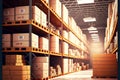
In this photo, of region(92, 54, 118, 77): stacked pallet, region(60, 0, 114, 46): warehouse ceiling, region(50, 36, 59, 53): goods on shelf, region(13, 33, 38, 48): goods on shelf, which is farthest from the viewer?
region(60, 0, 114, 46): warehouse ceiling

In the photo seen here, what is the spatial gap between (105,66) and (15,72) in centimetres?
436

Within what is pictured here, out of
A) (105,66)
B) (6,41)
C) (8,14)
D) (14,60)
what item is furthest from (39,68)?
(105,66)

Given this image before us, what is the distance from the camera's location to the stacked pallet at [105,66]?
8.92 m

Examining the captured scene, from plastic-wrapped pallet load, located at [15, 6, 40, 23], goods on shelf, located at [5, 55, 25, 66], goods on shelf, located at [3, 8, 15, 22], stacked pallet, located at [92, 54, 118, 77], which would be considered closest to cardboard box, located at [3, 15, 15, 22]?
goods on shelf, located at [3, 8, 15, 22]

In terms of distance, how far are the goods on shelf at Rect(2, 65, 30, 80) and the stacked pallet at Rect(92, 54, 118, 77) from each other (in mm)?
3870

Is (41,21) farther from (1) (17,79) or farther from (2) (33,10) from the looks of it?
(1) (17,79)

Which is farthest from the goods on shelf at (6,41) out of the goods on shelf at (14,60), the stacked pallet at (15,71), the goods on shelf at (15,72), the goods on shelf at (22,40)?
the goods on shelf at (15,72)

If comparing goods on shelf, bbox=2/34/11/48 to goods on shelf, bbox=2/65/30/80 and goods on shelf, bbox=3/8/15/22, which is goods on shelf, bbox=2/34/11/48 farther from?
goods on shelf, bbox=2/65/30/80

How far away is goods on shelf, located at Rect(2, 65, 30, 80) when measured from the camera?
595 cm

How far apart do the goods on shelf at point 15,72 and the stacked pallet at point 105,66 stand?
152 inches

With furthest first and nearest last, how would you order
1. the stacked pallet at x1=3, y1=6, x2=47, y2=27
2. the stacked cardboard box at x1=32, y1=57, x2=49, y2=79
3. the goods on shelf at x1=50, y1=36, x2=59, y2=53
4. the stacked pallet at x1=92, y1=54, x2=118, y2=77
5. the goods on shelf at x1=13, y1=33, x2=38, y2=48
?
1. the goods on shelf at x1=50, y1=36, x2=59, y2=53
2. the stacked pallet at x1=92, y1=54, x2=118, y2=77
3. the stacked cardboard box at x1=32, y1=57, x2=49, y2=79
4. the stacked pallet at x1=3, y1=6, x2=47, y2=27
5. the goods on shelf at x1=13, y1=33, x2=38, y2=48

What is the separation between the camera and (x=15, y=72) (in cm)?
599

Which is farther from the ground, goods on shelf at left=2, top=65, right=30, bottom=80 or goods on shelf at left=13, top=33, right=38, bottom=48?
goods on shelf at left=13, top=33, right=38, bottom=48

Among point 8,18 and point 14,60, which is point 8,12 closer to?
point 8,18
